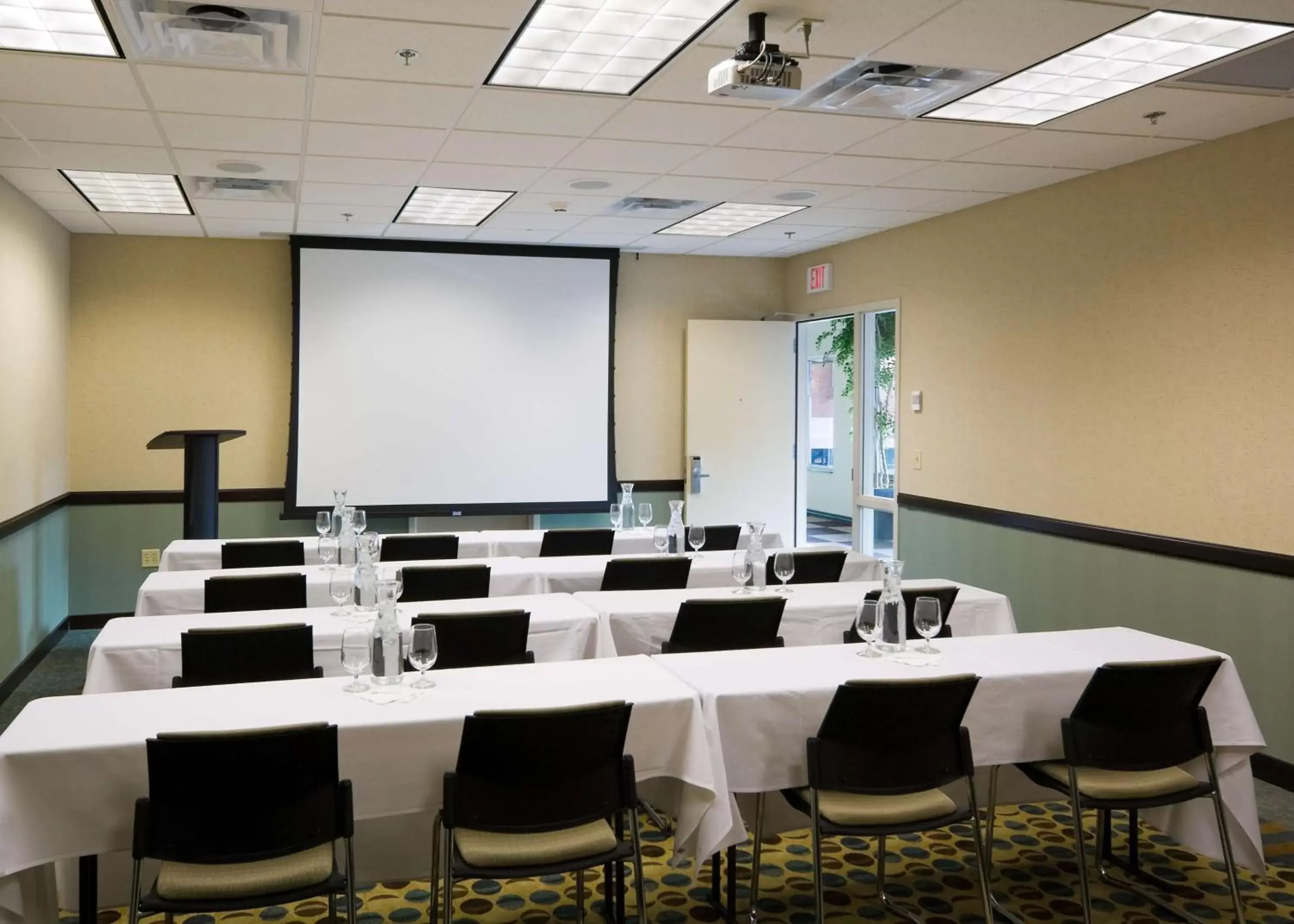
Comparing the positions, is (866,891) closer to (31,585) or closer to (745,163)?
(745,163)

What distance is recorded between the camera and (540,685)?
10.8ft

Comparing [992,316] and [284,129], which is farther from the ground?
[284,129]

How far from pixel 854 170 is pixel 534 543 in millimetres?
2871

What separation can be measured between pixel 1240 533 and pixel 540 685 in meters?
3.59

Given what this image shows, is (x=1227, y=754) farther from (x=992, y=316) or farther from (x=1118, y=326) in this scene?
(x=992, y=316)

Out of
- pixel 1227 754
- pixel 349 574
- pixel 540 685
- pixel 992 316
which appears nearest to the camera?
pixel 540 685

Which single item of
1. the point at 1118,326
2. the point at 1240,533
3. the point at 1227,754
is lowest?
the point at 1227,754

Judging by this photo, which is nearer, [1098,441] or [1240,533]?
[1240,533]

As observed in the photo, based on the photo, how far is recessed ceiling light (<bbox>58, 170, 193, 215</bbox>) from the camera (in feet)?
20.3

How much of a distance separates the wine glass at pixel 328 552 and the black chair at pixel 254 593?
64 centimetres

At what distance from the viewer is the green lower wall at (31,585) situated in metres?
6.36

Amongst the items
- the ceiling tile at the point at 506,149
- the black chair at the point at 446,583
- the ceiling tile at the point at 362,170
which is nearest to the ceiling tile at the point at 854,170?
the ceiling tile at the point at 506,149

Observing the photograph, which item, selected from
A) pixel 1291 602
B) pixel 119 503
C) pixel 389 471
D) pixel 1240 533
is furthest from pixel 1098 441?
pixel 119 503

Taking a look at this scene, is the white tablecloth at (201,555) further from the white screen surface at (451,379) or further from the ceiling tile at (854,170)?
the ceiling tile at (854,170)
